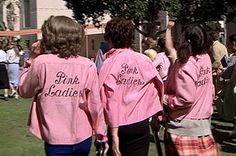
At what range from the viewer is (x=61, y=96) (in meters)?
3.54

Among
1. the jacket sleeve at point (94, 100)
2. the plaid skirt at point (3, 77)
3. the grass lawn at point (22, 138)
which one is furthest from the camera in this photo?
the plaid skirt at point (3, 77)

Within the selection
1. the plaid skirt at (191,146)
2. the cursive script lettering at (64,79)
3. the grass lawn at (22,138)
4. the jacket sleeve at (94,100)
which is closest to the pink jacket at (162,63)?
the grass lawn at (22,138)

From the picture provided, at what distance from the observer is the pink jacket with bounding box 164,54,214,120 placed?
416 cm

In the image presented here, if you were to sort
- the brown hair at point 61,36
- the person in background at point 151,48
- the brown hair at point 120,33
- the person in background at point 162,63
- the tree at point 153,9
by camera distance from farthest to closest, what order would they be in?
the tree at point 153,9, the person in background at point 151,48, the person in background at point 162,63, the brown hair at point 120,33, the brown hair at point 61,36

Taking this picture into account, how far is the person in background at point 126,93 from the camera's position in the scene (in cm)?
412

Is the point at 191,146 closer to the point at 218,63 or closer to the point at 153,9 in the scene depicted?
the point at 218,63

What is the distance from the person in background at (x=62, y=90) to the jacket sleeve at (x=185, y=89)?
2.66 feet

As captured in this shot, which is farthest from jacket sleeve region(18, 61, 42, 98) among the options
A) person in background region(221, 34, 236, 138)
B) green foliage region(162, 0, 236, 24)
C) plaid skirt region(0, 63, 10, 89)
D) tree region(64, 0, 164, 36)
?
tree region(64, 0, 164, 36)

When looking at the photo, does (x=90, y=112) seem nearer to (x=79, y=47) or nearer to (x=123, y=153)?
(x=79, y=47)

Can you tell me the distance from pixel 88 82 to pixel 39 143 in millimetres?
4842

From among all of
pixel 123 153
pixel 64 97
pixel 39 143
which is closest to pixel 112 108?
pixel 123 153

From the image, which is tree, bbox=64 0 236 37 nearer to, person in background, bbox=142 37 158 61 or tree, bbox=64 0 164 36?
tree, bbox=64 0 164 36

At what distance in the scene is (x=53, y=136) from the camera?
3.54 m

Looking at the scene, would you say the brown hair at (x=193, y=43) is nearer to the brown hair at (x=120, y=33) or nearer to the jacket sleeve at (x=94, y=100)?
the brown hair at (x=120, y=33)
